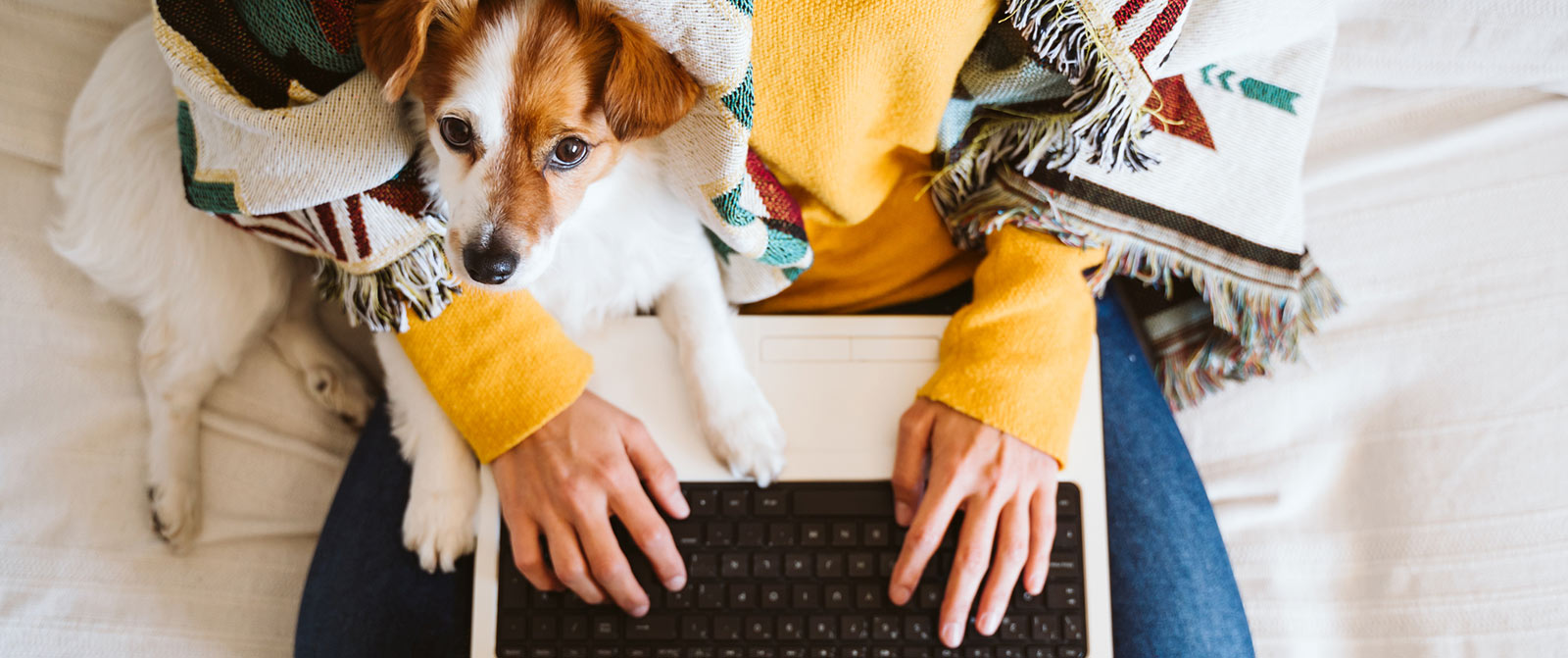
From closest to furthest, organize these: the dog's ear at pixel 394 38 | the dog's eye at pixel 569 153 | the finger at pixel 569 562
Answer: the dog's ear at pixel 394 38 < the dog's eye at pixel 569 153 < the finger at pixel 569 562

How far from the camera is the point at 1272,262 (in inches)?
41.5

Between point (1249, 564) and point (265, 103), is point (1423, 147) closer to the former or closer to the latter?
point (1249, 564)

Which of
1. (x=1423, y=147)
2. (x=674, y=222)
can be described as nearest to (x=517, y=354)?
(x=674, y=222)

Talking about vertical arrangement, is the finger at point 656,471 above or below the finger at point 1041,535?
below

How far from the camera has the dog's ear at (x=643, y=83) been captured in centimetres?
76

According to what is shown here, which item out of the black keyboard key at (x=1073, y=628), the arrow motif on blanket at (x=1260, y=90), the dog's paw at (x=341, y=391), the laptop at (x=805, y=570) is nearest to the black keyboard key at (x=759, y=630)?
the laptop at (x=805, y=570)

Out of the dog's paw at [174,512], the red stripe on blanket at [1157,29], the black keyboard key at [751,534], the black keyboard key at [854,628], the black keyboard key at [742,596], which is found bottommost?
the dog's paw at [174,512]

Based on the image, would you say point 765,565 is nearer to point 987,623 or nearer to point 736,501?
point 736,501

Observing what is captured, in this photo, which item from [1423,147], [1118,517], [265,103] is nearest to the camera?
[265,103]

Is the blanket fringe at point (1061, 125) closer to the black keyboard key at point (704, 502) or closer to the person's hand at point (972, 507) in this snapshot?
the person's hand at point (972, 507)

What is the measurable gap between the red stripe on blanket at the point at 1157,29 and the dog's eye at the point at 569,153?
0.51 metres

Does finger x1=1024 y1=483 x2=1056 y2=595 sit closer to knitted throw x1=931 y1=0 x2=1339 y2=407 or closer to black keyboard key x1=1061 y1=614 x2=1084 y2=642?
black keyboard key x1=1061 y1=614 x2=1084 y2=642

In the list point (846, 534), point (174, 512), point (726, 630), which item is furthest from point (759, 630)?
point (174, 512)

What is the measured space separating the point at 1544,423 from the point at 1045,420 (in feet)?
2.28
